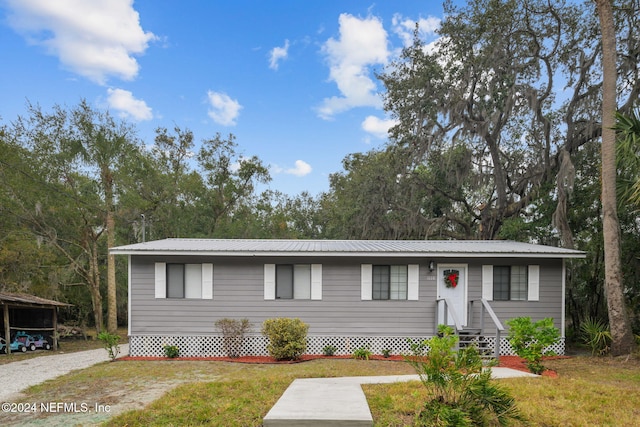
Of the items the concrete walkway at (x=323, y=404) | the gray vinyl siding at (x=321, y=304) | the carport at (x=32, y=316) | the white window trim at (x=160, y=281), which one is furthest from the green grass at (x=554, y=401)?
the carport at (x=32, y=316)

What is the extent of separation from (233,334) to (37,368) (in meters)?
4.66

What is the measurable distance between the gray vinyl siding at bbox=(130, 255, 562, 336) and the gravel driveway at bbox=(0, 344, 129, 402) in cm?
165

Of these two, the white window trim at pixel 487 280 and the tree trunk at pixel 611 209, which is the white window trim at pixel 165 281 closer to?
the white window trim at pixel 487 280

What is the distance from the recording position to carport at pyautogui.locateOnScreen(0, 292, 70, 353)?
480 inches

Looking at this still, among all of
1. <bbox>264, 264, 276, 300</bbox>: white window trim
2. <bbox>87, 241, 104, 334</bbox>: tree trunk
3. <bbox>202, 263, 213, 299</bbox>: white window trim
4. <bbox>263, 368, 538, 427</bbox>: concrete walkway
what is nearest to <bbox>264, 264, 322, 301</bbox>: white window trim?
<bbox>264, 264, 276, 300</bbox>: white window trim

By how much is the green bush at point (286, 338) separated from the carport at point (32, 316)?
820 cm

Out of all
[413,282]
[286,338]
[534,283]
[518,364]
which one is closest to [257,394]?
[286,338]

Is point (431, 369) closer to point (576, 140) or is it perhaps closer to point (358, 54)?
point (576, 140)

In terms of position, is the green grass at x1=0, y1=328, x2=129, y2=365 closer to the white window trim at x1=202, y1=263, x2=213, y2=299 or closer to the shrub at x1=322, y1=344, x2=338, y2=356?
the white window trim at x1=202, y1=263, x2=213, y2=299

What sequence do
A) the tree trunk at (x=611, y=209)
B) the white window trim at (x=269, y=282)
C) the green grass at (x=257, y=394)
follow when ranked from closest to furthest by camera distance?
the green grass at (x=257, y=394)
the tree trunk at (x=611, y=209)
the white window trim at (x=269, y=282)

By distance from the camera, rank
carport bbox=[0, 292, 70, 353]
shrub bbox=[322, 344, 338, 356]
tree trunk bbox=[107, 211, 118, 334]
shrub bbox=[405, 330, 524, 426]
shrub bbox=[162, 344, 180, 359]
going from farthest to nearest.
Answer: tree trunk bbox=[107, 211, 118, 334] < carport bbox=[0, 292, 70, 353] < shrub bbox=[322, 344, 338, 356] < shrub bbox=[162, 344, 180, 359] < shrub bbox=[405, 330, 524, 426]

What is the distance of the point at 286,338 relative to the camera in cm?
944

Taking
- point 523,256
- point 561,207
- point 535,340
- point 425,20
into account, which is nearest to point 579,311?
point 561,207

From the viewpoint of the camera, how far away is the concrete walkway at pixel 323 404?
429cm
